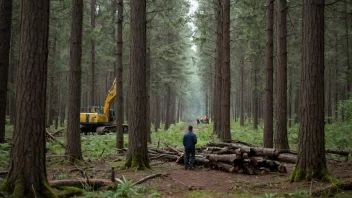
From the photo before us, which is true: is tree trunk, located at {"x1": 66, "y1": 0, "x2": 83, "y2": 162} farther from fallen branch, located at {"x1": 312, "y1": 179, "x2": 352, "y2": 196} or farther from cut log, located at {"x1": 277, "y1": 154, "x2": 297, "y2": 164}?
fallen branch, located at {"x1": 312, "y1": 179, "x2": 352, "y2": 196}

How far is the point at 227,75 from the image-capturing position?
47.6 ft

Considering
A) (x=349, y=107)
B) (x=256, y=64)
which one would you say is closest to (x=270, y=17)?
(x=349, y=107)

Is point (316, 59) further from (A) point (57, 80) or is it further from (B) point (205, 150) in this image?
A: (A) point (57, 80)

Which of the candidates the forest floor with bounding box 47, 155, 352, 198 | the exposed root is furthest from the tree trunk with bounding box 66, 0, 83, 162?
the exposed root

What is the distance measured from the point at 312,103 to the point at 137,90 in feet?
17.1

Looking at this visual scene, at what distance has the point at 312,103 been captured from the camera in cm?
734

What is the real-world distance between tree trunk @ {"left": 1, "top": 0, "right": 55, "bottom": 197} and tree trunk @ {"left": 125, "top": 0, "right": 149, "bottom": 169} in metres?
4.27

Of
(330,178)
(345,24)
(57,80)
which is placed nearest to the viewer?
(330,178)

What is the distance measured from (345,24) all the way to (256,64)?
738cm

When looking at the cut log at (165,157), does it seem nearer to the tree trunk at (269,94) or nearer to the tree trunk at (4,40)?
the tree trunk at (269,94)

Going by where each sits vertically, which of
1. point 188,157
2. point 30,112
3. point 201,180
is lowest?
point 201,180

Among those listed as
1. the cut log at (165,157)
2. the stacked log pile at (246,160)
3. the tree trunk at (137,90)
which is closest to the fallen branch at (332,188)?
the stacked log pile at (246,160)

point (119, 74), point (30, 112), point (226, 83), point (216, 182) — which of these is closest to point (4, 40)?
point (119, 74)

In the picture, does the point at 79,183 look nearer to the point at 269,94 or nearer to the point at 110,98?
the point at 269,94
